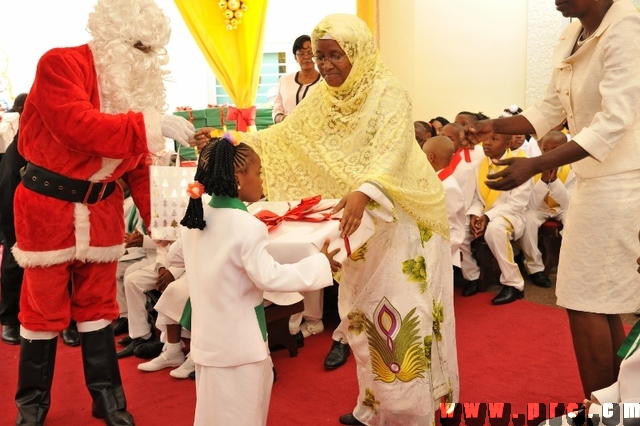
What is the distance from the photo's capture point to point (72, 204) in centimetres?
346

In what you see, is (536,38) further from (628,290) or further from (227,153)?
(227,153)

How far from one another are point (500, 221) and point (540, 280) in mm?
649

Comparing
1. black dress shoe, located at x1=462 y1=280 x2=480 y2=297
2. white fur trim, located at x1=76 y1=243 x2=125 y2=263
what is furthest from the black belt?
black dress shoe, located at x1=462 y1=280 x2=480 y2=297

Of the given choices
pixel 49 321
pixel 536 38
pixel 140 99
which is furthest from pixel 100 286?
pixel 536 38

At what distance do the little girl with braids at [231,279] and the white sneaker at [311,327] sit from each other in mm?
2432

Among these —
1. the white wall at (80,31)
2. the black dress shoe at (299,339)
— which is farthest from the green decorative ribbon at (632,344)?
the white wall at (80,31)

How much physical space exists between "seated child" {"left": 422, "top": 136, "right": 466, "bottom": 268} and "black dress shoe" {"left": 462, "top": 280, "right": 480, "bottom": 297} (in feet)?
1.10

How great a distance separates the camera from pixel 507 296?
5883mm

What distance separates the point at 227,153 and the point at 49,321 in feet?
4.71

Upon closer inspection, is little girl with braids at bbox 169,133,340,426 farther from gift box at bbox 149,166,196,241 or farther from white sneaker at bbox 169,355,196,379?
white sneaker at bbox 169,355,196,379

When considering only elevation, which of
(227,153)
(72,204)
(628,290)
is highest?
(227,153)

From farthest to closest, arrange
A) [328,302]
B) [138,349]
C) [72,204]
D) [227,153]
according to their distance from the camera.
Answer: [328,302] < [138,349] < [72,204] < [227,153]

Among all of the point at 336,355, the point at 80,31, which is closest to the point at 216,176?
the point at 336,355

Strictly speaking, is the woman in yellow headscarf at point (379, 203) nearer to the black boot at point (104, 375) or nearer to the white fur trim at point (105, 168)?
the white fur trim at point (105, 168)
